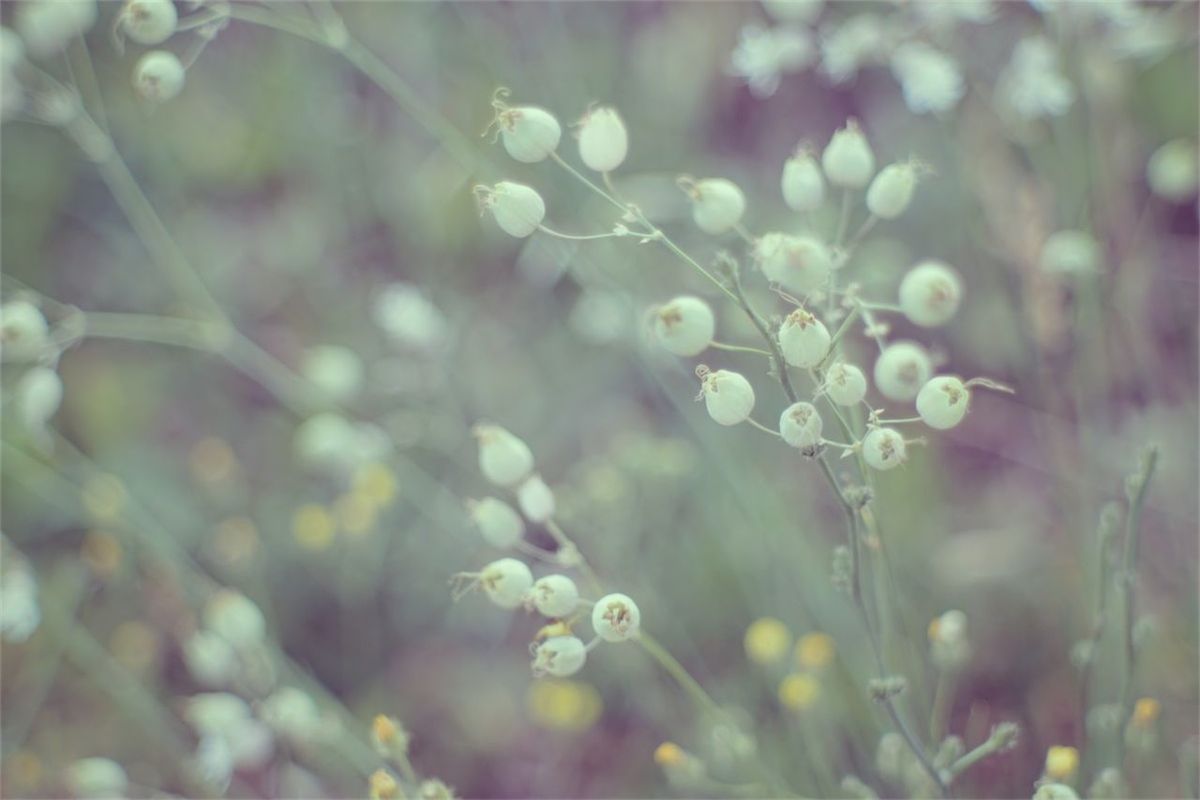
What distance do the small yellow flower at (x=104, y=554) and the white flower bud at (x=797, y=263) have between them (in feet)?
3.66

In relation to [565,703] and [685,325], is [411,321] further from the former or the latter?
[685,325]

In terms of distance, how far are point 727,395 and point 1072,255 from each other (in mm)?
758

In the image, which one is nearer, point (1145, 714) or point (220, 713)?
point (1145, 714)

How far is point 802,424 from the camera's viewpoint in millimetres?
756

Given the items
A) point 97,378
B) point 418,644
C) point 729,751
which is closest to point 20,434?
point 97,378

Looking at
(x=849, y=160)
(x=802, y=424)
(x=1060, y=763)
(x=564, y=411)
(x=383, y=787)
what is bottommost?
(x=383, y=787)

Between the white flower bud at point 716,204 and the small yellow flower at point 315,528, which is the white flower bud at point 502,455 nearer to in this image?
the white flower bud at point 716,204

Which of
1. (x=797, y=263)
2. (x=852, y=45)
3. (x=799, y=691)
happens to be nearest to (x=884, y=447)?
(x=797, y=263)

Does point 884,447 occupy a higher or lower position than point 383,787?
higher

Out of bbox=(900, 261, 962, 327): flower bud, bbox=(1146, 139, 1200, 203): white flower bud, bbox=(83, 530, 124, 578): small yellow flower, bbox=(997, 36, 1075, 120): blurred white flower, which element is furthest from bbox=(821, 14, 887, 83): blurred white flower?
bbox=(83, 530, 124, 578): small yellow flower

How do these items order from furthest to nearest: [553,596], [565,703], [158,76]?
1. [565,703]
2. [158,76]
3. [553,596]

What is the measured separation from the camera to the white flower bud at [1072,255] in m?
1.36

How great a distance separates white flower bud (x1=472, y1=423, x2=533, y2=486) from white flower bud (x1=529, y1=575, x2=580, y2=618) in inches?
7.1

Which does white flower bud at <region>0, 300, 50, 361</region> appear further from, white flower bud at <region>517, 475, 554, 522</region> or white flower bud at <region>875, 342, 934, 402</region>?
white flower bud at <region>875, 342, 934, 402</region>
